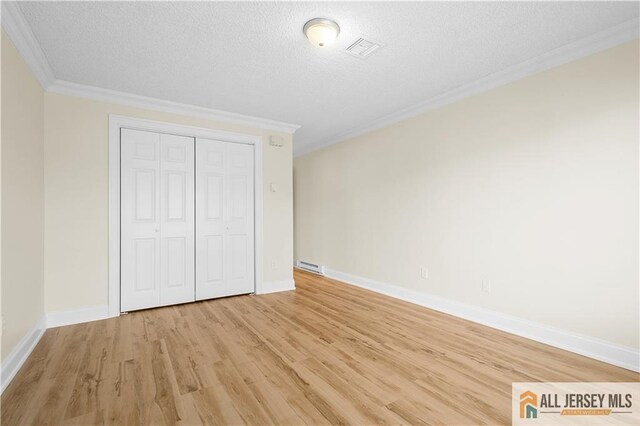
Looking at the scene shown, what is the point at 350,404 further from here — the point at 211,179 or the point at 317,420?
the point at 211,179

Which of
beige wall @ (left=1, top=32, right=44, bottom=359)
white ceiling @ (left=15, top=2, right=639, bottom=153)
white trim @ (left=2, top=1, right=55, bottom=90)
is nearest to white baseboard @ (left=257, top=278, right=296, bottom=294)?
beige wall @ (left=1, top=32, right=44, bottom=359)

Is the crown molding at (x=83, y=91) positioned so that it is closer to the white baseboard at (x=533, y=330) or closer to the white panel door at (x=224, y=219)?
the white panel door at (x=224, y=219)

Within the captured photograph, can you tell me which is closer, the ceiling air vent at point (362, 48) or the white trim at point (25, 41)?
the white trim at point (25, 41)

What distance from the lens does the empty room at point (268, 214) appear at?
1979mm

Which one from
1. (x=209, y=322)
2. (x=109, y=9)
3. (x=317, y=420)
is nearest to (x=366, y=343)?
(x=317, y=420)

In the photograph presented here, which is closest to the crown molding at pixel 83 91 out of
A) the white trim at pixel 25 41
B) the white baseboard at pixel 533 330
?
the white trim at pixel 25 41

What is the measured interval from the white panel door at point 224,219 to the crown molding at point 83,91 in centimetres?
36

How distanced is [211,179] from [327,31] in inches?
99.8

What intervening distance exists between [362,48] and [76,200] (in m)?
3.23

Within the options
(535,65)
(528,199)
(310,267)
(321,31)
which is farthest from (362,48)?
(310,267)

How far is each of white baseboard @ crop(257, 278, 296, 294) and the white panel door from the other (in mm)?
172

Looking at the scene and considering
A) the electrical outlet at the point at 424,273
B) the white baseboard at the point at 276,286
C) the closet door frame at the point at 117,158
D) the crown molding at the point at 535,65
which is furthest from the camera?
the white baseboard at the point at 276,286

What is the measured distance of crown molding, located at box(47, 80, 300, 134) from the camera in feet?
10.3

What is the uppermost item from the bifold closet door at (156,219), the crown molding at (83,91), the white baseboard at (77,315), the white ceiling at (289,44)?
the white ceiling at (289,44)
